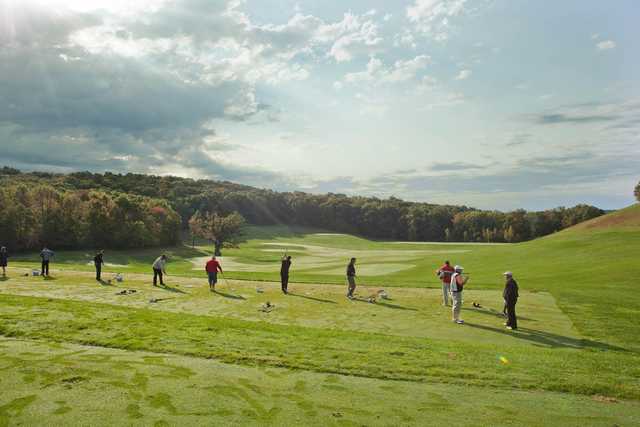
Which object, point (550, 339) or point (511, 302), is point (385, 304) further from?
point (550, 339)

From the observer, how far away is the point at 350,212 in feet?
491

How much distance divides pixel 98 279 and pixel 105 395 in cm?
2545

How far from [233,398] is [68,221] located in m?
75.9

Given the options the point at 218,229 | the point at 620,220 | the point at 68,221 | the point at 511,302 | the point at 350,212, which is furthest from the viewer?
the point at 350,212

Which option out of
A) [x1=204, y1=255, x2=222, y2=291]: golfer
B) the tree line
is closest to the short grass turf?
[x1=204, y1=255, x2=222, y2=291]: golfer

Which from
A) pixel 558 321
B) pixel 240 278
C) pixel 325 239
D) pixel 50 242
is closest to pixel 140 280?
pixel 240 278

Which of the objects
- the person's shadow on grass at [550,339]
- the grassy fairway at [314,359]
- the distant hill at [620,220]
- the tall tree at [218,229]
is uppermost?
the distant hill at [620,220]

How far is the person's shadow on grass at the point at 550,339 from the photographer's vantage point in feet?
49.7

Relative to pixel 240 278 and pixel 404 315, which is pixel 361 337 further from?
pixel 240 278

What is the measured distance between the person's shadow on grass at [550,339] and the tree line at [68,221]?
232 feet

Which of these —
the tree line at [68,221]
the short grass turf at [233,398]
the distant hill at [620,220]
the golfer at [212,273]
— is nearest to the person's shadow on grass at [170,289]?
the golfer at [212,273]

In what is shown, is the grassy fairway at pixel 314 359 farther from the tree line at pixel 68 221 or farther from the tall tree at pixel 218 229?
the tall tree at pixel 218 229

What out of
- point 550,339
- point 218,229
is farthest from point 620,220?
point 218,229

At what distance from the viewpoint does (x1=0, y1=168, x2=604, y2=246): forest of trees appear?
116 meters
